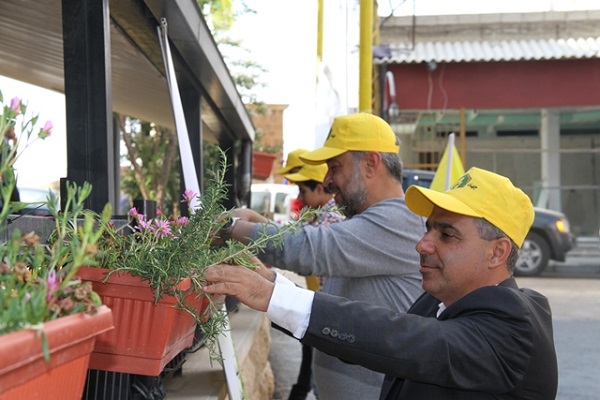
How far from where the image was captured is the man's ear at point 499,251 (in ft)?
7.42

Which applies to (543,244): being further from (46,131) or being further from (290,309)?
(46,131)

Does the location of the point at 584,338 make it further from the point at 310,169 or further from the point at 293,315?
the point at 293,315

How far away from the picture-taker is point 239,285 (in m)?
2.05

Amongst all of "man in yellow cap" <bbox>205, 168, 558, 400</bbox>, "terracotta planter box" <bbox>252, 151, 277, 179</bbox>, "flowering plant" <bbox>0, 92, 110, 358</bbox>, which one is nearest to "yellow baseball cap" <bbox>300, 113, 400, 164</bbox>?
"man in yellow cap" <bbox>205, 168, 558, 400</bbox>

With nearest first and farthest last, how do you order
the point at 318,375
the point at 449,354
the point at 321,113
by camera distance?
the point at 449,354 → the point at 318,375 → the point at 321,113

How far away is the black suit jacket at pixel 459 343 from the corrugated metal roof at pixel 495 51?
40.9ft

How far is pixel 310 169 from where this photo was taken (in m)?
5.79

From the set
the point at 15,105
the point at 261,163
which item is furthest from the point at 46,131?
the point at 261,163

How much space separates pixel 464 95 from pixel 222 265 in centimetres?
1357

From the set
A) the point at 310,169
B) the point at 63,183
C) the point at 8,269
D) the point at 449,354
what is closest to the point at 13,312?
the point at 8,269

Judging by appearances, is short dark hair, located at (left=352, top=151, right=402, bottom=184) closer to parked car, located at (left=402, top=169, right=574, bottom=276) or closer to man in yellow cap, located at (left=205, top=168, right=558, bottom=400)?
man in yellow cap, located at (left=205, top=168, right=558, bottom=400)

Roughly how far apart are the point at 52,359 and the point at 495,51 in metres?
15.3

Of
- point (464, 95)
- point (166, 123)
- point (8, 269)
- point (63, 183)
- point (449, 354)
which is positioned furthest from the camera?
point (464, 95)

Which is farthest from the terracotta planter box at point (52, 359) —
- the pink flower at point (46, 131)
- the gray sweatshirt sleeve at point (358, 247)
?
the gray sweatshirt sleeve at point (358, 247)
